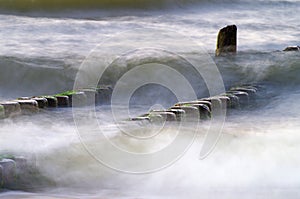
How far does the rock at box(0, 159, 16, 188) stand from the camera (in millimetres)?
4957

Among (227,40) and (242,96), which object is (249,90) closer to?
(242,96)

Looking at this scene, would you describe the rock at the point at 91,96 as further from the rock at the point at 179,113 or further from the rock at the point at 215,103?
the rock at the point at 179,113

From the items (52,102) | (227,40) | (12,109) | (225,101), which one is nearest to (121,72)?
(227,40)

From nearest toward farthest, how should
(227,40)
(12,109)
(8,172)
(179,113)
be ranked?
(8,172) < (12,109) < (179,113) < (227,40)

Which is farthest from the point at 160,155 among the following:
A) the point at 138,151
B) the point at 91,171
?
the point at 91,171

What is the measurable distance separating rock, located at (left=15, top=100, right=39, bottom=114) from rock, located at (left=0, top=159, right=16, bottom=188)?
185 centimetres

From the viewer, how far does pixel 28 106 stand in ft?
23.0

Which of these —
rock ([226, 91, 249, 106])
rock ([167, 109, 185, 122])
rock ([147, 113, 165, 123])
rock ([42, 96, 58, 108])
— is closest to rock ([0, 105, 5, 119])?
rock ([42, 96, 58, 108])

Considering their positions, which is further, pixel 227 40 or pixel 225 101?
pixel 227 40

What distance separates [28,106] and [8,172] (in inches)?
81.4

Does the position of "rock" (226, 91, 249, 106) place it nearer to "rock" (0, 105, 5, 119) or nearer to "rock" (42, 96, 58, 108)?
"rock" (42, 96, 58, 108)

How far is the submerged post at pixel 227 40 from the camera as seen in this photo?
33.9ft

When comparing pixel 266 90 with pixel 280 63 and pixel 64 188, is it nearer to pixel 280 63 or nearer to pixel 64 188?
pixel 280 63

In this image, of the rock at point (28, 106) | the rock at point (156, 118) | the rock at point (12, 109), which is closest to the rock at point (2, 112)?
the rock at point (12, 109)
